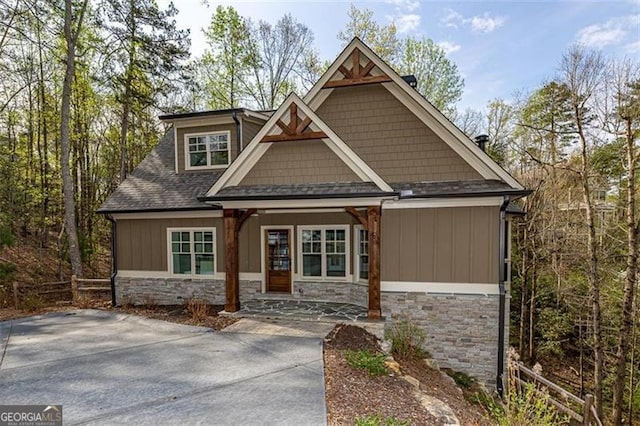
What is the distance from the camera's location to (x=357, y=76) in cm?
868

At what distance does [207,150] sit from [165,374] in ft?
24.4

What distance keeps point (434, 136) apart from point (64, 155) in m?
11.7

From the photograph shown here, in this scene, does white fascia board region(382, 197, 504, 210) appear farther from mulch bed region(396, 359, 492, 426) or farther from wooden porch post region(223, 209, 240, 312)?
wooden porch post region(223, 209, 240, 312)

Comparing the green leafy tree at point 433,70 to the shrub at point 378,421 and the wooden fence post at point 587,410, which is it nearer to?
the wooden fence post at point 587,410

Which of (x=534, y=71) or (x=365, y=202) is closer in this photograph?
(x=365, y=202)

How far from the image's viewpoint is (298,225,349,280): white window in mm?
9109

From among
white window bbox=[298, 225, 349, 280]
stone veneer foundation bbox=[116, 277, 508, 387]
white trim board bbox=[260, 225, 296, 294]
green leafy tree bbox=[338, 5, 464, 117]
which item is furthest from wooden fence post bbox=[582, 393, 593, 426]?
green leafy tree bbox=[338, 5, 464, 117]

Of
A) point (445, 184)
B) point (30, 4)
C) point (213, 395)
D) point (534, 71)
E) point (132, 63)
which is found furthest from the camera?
point (132, 63)

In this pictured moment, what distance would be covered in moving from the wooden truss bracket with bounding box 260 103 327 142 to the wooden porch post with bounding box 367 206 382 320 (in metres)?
2.21

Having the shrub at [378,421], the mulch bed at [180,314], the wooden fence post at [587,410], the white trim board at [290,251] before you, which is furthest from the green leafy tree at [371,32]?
the shrub at [378,421]

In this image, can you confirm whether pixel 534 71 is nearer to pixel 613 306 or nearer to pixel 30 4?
pixel 613 306

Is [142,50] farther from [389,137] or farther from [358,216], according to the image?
[358,216]

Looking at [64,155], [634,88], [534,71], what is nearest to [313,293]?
[64,155]

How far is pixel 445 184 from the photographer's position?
7953 mm
